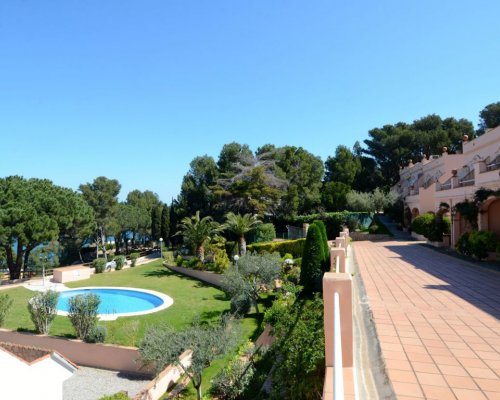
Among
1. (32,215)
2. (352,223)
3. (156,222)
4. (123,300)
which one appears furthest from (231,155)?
(123,300)

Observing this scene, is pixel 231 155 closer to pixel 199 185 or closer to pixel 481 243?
pixel 199 185

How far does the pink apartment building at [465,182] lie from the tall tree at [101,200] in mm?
31757

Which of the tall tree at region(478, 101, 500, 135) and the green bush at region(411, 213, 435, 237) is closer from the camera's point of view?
the green bush at region(411, 213, 435, 237)

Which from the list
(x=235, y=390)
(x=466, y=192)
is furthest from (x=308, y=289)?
(x=466, y=192)

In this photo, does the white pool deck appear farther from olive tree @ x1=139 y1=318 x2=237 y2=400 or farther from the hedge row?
the hedge row

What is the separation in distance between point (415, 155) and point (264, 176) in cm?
2781

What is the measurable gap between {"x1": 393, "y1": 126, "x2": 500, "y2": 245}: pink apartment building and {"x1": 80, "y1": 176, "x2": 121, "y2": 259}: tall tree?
3176 cm

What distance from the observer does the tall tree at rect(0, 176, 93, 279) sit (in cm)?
2409

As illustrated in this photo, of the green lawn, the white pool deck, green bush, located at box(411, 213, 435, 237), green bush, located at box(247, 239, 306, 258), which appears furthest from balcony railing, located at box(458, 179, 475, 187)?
the white pool deck

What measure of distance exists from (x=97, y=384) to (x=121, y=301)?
10064mm

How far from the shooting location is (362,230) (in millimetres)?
32062

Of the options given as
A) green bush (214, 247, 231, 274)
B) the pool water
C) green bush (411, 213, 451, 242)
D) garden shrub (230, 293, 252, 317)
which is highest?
green bush (411, 213, 451, 242)

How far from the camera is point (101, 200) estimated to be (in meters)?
41.0

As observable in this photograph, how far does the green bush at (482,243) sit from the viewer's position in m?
15.6
